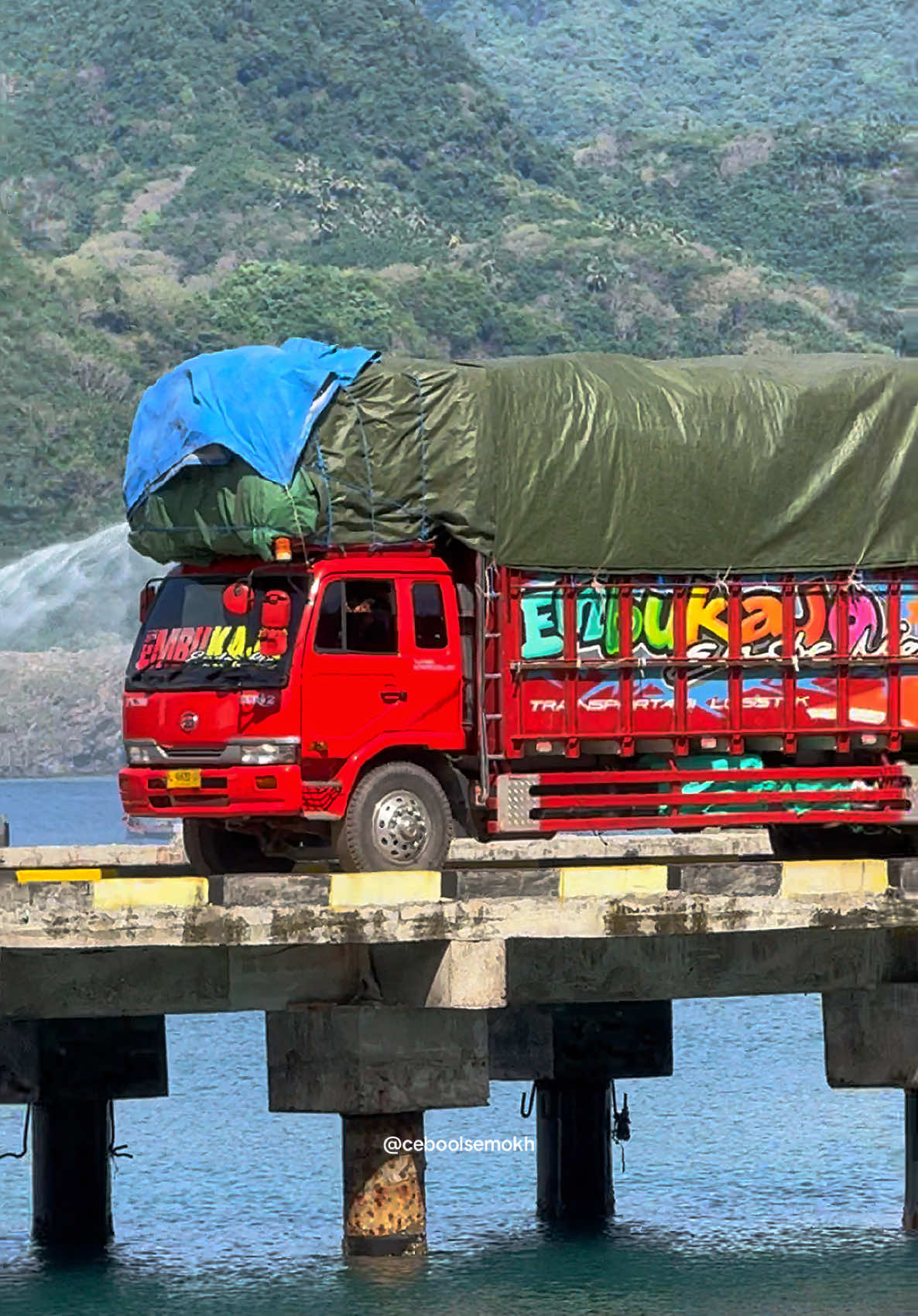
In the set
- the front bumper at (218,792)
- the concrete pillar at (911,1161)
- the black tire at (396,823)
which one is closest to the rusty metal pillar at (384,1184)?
the black tire at (396,823)

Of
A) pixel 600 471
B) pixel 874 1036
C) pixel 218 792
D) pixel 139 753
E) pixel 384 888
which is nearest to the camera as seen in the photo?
pixel 384 888

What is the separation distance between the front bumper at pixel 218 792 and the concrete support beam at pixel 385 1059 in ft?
6.25

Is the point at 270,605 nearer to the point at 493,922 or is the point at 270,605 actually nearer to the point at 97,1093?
the point at 493,922

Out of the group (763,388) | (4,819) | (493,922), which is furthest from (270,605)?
(4,819)

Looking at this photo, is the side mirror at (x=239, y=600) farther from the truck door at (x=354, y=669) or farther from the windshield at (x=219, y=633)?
the truck door at (x=354, y=669)

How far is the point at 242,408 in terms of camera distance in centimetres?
2475

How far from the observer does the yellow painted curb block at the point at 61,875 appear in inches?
894

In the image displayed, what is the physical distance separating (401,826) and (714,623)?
373cm

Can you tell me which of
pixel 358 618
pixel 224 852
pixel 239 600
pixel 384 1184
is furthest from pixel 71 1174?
pixel 358 618

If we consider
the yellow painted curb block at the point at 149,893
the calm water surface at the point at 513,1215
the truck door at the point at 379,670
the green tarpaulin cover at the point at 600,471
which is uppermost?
the green tarpaulin cover at the point at 600,471

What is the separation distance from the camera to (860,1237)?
29.3 meters

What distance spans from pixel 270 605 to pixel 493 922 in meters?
3.70

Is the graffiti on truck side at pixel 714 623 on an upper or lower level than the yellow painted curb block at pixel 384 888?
upper

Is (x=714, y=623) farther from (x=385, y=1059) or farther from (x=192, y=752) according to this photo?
(x=385, y=1059)
